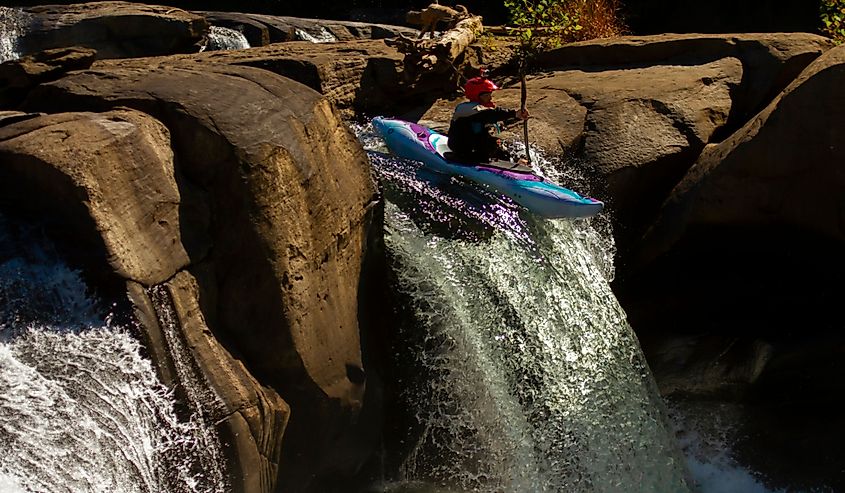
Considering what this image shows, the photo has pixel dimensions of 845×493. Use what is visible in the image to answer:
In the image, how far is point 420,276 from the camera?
527 centimetres

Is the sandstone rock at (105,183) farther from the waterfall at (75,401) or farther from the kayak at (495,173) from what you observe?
the kayak at (495,173)

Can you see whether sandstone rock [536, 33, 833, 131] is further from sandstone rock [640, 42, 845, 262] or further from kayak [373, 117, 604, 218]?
kayak [373, 117, 604, 218]

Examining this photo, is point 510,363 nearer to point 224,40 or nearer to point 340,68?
point 340,68

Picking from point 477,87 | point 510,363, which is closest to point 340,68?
point 477,87

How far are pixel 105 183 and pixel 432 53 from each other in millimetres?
4567

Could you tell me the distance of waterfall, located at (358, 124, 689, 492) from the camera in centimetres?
511

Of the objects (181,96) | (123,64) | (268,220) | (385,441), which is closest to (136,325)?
(268,220)

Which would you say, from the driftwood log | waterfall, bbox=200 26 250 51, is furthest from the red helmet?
waterfall, bbox=200 26 250 51

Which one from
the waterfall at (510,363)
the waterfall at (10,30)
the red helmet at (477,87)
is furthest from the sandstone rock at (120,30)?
the waterfall at (510,363)

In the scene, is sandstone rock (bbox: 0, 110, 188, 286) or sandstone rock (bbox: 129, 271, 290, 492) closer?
sandstone rock (bbox: 0, 110, 188, 286)

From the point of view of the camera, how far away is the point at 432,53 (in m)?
8.02

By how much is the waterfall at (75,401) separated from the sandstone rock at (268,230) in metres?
0.54

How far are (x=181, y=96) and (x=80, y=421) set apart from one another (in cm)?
156

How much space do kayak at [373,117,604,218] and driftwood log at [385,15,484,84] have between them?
0.81 m
